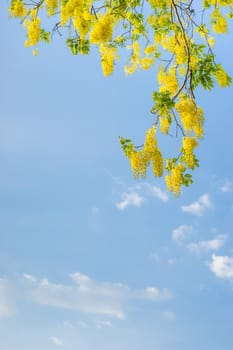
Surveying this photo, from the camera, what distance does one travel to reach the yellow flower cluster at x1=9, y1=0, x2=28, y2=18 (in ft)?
26.5

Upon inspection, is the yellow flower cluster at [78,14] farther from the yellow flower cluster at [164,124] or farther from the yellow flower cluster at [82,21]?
the yellow flower cluster at [164,124]

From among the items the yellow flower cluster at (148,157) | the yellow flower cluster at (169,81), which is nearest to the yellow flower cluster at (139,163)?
the yellow flower cluster at (148,157)

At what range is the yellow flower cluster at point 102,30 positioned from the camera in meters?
7.62

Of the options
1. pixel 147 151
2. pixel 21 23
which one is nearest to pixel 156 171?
pixel 147 151

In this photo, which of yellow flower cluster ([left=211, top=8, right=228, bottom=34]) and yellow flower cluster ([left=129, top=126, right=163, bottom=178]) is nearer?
yellow flower cluster ([left=129, top=126, right=163, bottom=178])

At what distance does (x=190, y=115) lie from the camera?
6.88m

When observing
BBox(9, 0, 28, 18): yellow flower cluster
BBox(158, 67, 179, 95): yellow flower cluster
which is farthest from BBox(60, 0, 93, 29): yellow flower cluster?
BBox(158, 67, 179, 95): yellow flower cluster

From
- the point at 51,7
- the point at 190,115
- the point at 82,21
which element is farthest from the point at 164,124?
the point at 51,7

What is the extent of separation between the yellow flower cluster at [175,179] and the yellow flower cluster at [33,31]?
337cm

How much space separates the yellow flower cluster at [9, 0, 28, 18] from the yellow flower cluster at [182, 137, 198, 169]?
3259 millimetres

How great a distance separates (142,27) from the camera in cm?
854

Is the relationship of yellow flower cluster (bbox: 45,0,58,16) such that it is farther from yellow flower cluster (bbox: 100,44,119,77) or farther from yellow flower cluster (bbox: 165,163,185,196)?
yellow flower cluster (bbox: 165,163,185,196)

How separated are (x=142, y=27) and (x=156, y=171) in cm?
289

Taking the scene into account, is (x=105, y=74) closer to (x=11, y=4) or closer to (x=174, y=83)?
(x=174, y=83)
